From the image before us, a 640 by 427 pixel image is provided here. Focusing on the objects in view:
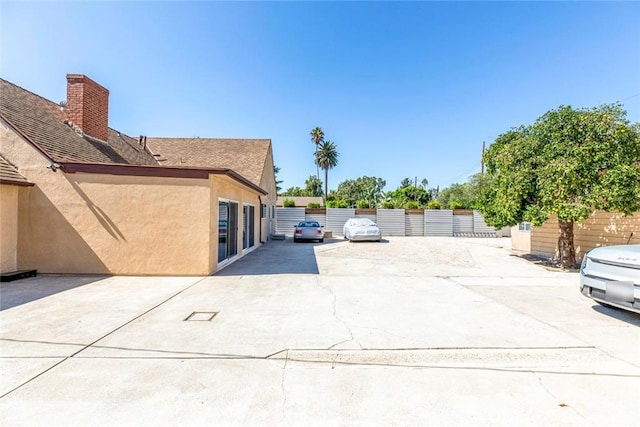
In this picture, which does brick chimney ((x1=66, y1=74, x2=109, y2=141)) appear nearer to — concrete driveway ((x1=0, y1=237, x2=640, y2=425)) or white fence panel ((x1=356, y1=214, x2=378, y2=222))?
concrete driveway ((x1=0, y1=237, x2=640, y2=425))

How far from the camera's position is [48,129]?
354 inches

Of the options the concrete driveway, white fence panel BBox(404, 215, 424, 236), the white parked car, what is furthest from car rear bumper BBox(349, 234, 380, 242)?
the concrete driveway

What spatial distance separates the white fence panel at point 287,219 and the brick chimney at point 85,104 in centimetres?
1257

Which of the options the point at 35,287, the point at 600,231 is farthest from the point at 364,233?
the point at 35,287

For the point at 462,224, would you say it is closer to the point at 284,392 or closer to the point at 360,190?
the point at 284,392

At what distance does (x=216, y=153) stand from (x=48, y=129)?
10161 millimetres

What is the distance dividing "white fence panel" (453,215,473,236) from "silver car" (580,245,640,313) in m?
18.8

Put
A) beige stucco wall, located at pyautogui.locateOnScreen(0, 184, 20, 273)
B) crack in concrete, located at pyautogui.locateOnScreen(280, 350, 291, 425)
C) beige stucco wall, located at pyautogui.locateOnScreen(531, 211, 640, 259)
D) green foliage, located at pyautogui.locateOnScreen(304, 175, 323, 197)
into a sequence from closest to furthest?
crack in concrete, located at pyautogui.locateOnScreen(280, 350, 291, 425)
beige stucco wall, located at pyautogui.locateOnScreen(0, 184, 20, 273)
beige stucco wall, located at pyautogui.locateOnScreen(531, 211, 640, 259)
green foliage, located at pyautogui.locateOnScreen(304, 175, 323, 197)

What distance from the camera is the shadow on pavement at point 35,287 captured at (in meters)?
5.59

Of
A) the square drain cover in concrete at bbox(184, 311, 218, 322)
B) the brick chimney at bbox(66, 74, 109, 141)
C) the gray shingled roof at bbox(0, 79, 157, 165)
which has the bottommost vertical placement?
the square drain cover in concrete at bbox(184, 311, 218, 322)

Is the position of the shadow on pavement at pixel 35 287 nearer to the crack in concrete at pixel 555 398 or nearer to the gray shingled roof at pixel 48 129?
the gray shingled roof at pixel 48 129

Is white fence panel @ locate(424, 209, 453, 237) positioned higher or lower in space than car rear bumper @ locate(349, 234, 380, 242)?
higher

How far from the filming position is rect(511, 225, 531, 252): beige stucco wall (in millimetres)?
14242

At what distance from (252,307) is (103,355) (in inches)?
90.3
